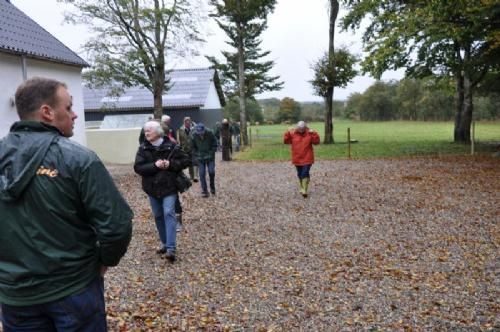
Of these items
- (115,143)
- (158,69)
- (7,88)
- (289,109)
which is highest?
(158,69)

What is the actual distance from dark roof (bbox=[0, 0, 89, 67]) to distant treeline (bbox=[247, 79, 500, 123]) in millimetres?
53416

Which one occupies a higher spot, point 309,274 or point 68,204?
point 68,204

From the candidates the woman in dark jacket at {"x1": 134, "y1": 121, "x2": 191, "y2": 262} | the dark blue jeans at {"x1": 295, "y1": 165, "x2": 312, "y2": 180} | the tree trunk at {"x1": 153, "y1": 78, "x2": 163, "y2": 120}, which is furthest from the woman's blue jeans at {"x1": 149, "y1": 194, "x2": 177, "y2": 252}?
the tree trunk at {"x1": 153, "y1": 78, "x2": 163, "y2": 120}

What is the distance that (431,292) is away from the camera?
191 inches

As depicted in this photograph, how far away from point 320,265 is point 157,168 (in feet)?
8.06

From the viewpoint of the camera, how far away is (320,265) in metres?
5.86

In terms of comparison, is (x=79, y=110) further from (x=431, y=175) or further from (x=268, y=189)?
(x=431, y=175)

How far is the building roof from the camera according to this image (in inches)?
1229

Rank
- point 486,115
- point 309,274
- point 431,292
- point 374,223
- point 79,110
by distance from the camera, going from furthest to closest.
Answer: point 486,115
point 79,110
point 374,223
point 309,274
point 431,292

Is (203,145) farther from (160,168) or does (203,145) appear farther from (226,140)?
(226,140)

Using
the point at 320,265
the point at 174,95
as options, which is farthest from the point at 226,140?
the point at 174,95

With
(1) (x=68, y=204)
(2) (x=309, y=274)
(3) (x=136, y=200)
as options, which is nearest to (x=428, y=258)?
(2) (x=309, y=274)

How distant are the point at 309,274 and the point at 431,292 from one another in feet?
4.58

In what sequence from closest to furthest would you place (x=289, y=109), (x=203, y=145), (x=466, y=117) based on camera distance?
(x=203, y=145) → (x=466, y=117) → (x=289, y=109)
